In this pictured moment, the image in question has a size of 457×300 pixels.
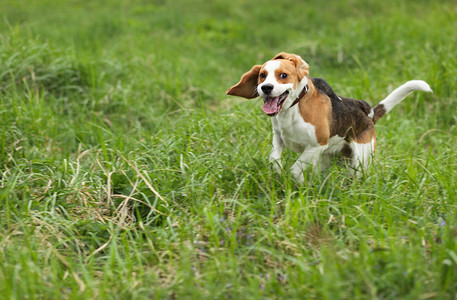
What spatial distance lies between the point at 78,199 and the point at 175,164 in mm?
702

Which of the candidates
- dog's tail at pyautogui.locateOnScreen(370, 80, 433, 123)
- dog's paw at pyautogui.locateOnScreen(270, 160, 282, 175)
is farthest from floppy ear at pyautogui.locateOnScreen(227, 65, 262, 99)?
dog's tail at pyautogui.locateOnScreen(370, 80, 433, 123)

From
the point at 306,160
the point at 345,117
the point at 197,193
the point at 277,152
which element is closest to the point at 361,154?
the point at 345,117

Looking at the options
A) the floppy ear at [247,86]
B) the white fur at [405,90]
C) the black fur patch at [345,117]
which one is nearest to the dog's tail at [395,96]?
the white fur at [405,90]

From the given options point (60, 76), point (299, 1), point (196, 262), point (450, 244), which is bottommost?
point (196, 262)

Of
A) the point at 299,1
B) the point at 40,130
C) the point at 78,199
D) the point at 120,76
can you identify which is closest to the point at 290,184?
the point at 78,199

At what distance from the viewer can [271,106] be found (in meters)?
2.87

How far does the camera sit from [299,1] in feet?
33.6

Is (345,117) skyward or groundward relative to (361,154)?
skyward

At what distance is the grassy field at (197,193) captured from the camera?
7.74 ft

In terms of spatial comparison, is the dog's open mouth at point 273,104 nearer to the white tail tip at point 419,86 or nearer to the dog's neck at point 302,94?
the dog's neck at point 302,94

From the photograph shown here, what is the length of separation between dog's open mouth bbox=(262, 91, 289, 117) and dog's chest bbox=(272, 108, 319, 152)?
0.13m

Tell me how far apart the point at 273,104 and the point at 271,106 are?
2 centimetres

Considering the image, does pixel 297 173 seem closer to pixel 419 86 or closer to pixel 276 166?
pixel 276 166

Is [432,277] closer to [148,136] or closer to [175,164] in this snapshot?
[175,164]
